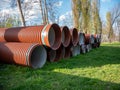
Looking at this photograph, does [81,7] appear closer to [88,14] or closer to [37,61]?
[88,14]

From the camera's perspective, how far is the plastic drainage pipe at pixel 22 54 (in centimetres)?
503

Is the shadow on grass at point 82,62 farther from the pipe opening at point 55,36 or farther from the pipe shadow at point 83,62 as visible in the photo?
the pipe opening at point 55,36

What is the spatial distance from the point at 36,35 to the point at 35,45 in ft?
2.49

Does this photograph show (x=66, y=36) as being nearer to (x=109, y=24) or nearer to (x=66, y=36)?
(x=66, y=36)

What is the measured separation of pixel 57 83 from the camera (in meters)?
3.94

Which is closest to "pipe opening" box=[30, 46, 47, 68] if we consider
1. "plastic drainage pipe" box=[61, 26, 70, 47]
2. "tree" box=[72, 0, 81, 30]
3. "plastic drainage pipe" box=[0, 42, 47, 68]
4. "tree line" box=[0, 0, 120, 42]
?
"plastic drainage pipe" box=[0, 42, 47, 68]

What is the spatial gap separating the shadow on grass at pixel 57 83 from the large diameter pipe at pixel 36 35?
1699 mm

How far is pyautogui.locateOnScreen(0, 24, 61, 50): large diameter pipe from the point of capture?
581 centimetres

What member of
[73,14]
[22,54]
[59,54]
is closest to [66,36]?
[59,54]

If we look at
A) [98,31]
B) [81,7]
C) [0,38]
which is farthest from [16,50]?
[98,31]

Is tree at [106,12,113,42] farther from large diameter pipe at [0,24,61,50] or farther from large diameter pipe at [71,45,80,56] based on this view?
large diameter pipe at [0,24,61,50]

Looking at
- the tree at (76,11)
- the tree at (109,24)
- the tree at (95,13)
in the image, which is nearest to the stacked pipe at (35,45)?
the tree at (76,11)

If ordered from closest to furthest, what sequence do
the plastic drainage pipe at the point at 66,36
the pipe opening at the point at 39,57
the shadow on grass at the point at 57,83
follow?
the shadow on grass at the point at 57,83, the pipe opening at the point at 39,57, the plastic drainage pipe at the point at 66,36

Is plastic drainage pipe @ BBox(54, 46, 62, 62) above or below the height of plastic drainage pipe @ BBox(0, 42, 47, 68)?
below
